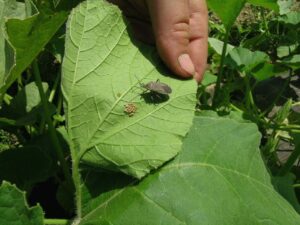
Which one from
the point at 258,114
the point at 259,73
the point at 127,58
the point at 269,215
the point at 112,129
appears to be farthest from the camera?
the point at 258,114

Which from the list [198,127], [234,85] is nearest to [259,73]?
[234,85]

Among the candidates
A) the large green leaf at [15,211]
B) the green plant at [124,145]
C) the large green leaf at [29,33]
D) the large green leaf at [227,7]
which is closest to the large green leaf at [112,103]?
the green plant at [124,145]

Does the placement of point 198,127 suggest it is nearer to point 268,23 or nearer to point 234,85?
point 234,85

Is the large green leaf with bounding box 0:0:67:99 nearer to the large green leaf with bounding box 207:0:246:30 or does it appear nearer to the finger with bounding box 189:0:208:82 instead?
the finger with bounding box 189:0:208:82

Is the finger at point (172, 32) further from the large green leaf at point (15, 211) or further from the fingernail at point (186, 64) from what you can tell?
the large green leaf at point (15, 211)

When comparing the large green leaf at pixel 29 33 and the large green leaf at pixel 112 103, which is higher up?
the large green leaf at pixel 29 33

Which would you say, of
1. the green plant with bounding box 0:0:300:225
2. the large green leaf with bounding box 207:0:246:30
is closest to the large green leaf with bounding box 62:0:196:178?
the green plant with bounding box 0:0:300:225

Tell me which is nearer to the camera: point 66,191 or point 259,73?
point 66,191
